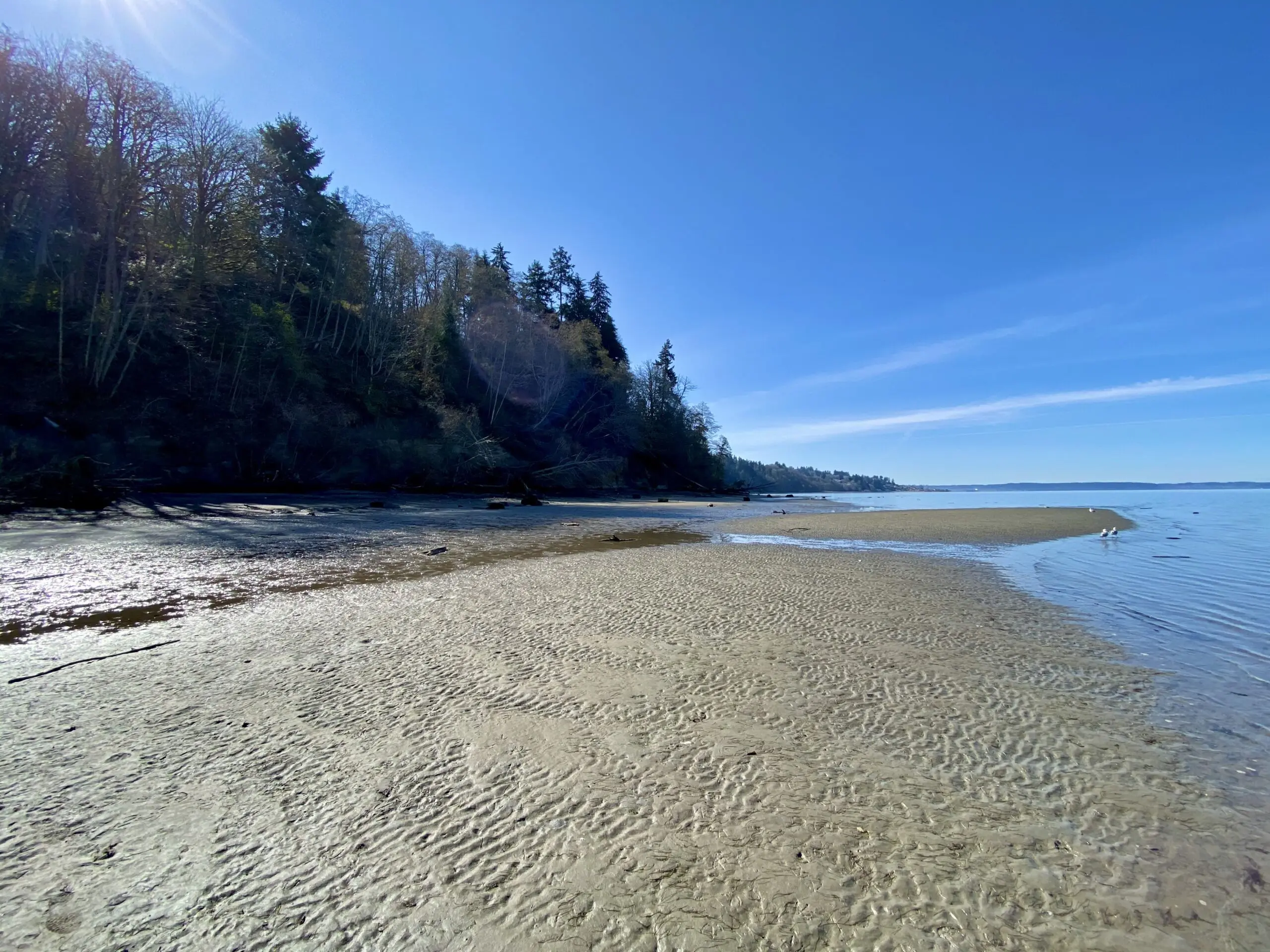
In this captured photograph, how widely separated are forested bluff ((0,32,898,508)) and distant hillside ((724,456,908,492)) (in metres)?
34.4

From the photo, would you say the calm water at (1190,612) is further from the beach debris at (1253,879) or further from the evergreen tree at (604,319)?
the evergreen tree at (604,319)

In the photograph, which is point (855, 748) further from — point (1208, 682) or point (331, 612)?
point (331, 612)

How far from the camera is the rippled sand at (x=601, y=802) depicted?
185 cm

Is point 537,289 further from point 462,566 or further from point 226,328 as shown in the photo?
point 462,566

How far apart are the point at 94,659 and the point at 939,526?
24.1 meters

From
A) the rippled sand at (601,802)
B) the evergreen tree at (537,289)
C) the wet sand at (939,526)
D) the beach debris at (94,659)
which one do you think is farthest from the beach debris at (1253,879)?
the evergreen tree at (537,289)

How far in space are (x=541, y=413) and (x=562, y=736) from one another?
40.5 meters

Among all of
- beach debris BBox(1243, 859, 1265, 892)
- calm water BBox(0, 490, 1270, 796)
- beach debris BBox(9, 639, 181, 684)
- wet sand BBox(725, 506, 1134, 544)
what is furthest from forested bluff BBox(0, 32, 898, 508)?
beach debris BBox(1243, 859, 1265, 892)

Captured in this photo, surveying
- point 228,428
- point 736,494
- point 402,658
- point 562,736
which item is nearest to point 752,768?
point 562,736

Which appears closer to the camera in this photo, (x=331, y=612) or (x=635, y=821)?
(x=635, y=821)

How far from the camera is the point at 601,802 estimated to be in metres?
2.57

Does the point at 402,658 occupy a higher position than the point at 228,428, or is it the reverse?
the point at 228,428

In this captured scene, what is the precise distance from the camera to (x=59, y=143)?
62.7ft

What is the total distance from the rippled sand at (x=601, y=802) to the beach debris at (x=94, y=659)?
100 mm
